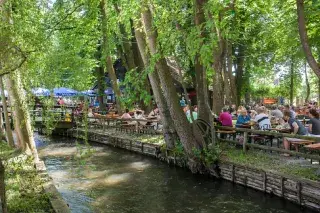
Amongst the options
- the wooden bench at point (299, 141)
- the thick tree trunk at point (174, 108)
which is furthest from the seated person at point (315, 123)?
the thick tree trunk at point (174, 108)

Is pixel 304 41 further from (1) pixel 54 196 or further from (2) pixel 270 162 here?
(1) pixel 54 196

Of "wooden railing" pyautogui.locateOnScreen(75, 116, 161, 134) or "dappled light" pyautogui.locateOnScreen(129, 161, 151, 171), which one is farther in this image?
"wooden railing" pyautogui.locateOnScreen(75, 116, 161, 134)

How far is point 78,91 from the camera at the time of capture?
23.2 ft

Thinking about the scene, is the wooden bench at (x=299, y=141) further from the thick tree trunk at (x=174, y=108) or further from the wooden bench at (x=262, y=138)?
Result: the thick tree trunk at (x=174, y=108)

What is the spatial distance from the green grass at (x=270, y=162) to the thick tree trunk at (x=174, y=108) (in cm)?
104

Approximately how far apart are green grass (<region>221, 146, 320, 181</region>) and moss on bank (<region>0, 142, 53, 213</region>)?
17.7ft

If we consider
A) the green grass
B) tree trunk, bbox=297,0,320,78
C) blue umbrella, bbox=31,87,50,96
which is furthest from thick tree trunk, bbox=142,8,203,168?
tree trunk, bbox=297,0,320,78

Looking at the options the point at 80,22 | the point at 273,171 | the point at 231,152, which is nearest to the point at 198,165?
the point at 231,152

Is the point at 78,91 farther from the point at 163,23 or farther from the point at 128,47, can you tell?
the point at 128,47

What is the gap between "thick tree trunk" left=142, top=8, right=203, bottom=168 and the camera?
12.2m

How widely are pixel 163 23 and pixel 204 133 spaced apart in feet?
12.4

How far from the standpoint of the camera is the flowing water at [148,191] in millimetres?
9156

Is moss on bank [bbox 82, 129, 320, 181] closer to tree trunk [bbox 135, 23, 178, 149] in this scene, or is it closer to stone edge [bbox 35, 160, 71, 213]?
tree trunk [bbox 135, 23, 178, 149]

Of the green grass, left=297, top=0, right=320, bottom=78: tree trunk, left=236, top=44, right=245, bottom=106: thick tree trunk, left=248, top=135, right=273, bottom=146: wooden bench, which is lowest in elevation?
the green grass
